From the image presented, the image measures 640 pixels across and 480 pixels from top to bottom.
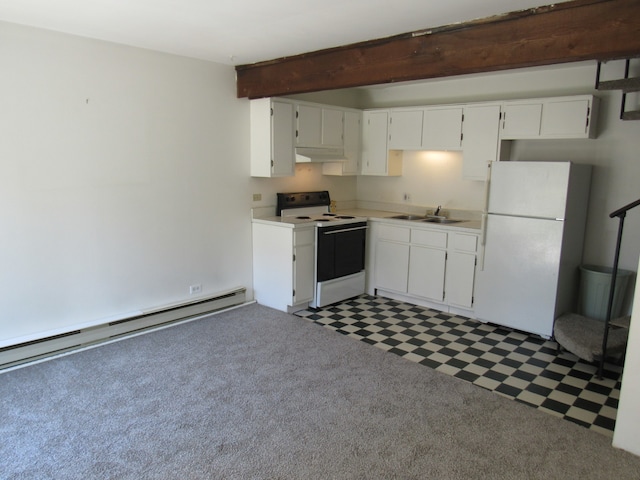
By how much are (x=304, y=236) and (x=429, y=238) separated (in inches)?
51.5

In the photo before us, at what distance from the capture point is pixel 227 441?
8.21ft

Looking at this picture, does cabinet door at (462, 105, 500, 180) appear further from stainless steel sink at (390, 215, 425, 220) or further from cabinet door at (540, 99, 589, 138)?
stainless steel sink at (390, 215, 425, 220)

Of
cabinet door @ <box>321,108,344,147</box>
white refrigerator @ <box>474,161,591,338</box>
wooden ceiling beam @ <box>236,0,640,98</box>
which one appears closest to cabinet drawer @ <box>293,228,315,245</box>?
cabinet door @ <box>321,108,344,147</box>

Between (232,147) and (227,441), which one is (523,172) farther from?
(227,441)

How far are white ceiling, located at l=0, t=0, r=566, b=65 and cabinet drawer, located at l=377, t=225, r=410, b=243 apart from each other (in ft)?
7.06

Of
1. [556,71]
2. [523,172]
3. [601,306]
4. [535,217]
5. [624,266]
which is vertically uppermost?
[556,71]

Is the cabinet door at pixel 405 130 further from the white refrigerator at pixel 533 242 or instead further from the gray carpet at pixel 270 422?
the gray carpet at pixel 270 422

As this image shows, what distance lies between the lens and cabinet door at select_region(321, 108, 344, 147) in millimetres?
5023

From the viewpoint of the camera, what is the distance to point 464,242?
449cm

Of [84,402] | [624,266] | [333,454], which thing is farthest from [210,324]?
[624,266]

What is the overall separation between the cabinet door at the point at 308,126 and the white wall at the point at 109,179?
1.81 ft

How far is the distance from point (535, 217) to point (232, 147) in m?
2.92

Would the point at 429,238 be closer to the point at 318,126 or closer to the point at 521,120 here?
the point at 521,120

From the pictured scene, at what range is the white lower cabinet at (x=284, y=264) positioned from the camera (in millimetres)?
4535
